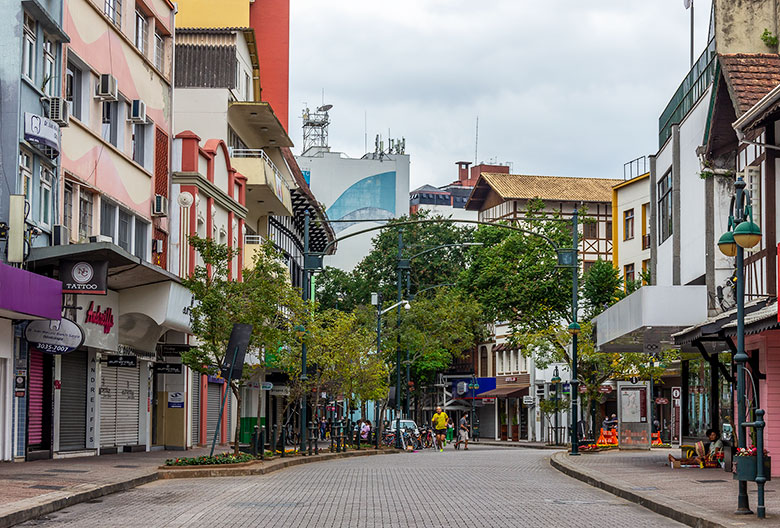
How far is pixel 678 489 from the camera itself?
21078 millimetres

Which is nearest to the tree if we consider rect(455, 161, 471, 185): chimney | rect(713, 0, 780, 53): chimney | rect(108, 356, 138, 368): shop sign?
rect(108, 356, 138, 368): shop sign

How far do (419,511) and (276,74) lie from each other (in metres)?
46.6

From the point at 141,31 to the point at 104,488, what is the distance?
20421 millimetres

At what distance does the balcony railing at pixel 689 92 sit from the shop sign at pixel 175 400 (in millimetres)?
16659

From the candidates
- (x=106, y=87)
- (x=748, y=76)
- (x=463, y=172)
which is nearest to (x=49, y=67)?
(x=106, y=87)

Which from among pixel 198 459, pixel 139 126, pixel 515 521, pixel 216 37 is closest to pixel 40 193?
pixel 198 459

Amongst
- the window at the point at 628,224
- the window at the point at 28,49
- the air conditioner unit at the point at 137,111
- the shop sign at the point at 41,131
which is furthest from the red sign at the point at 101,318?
the window at the point at 628,224

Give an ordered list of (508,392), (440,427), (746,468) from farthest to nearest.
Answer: (508,392) → (440,427) → (746,468)

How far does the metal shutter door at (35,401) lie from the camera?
29.2 meters

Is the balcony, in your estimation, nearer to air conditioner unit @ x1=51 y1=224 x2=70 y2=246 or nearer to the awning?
air conditioner unit @ x1=51 y1=224 x2=70 y2=246

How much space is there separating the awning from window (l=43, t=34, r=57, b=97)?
198 feet

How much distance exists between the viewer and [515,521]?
16.3 metres

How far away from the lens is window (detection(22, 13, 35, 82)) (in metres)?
27.1

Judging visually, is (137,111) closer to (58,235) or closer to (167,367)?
(58,235)
